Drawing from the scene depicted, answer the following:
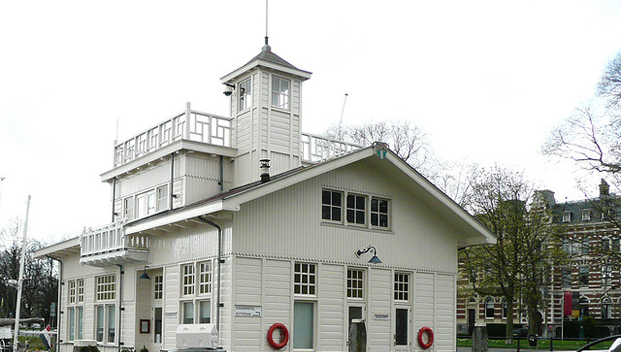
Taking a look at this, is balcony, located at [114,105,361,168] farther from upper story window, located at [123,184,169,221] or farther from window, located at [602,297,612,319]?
window, located at [602,297,612,319]

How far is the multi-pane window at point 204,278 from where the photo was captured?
76.3ft

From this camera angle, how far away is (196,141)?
26.7 m

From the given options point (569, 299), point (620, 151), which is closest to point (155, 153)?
point (620, 151)

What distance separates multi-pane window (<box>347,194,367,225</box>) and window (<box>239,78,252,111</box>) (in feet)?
17.3

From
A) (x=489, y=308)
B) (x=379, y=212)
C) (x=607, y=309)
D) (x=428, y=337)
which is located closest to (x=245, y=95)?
(x=379, y=212)

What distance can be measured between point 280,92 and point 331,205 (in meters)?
5.34

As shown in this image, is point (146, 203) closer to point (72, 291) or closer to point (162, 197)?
point (162, 197)

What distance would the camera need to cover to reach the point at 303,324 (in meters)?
24.0

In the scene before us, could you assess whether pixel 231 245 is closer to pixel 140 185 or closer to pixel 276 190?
pixel 276 190

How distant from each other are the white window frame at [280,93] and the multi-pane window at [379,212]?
16.2 feet

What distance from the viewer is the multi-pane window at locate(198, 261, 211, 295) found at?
2325 cm

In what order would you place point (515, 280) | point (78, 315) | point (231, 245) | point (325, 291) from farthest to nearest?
point (515, 280) → point (78, 315) → point (325, 291) → point (231, 245)

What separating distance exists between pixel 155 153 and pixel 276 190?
7.13 meters

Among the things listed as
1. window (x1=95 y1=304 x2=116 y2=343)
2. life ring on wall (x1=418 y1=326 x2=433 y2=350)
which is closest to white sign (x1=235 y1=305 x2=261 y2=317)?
life ring on wall (x1=418 y1=326 x2=433 y2=350)
